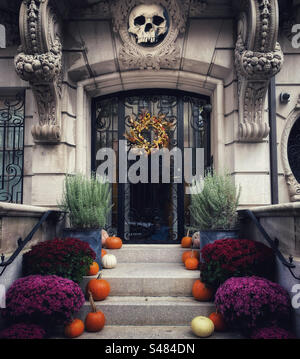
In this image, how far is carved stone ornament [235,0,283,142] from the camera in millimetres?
5676

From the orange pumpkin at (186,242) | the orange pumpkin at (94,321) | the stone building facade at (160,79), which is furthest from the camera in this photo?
the orange pumpkin at (186,242)

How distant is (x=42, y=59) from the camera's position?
5711mm

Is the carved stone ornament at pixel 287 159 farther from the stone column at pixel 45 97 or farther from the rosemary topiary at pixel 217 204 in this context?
the stone column at pixel 45 97

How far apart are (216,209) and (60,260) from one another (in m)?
2.43

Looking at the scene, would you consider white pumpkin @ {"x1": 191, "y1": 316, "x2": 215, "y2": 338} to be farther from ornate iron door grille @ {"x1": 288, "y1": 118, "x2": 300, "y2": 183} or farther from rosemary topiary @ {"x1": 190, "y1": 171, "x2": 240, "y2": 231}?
ornate iron door grille @ {"x1": 288, "y1": 118, "x2": 300, "y2": 183}

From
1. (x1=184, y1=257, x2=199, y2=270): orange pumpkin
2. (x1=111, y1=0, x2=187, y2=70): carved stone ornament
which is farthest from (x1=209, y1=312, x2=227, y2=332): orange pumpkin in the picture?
(x1=111, y1=0, x2=187, y2=70): carved stone ornament

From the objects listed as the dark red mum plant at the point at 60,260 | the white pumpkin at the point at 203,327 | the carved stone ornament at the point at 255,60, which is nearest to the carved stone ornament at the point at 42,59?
the dark red mum plant at the point at 60,260

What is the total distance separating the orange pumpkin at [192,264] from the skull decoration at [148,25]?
408cm

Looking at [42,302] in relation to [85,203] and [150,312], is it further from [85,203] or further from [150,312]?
[85,203]

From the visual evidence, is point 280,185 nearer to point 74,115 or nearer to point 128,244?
point 128,244

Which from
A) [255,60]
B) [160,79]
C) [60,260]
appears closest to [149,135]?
[160,79]

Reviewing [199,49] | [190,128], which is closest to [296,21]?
[199,49]

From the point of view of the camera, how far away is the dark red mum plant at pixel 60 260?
4586 millimetres

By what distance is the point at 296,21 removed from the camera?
6617mm
